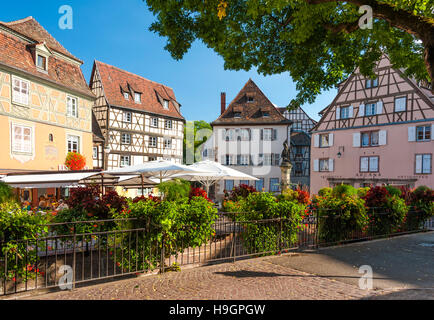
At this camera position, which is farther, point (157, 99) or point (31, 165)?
point (157, 99)

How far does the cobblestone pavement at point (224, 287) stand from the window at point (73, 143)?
17.8m

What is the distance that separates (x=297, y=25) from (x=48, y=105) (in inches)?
703

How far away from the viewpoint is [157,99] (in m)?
34.1

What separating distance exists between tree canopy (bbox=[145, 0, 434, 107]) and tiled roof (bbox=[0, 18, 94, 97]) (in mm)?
13692

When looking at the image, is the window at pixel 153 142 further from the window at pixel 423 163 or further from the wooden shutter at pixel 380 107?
the window at pixel 423 163

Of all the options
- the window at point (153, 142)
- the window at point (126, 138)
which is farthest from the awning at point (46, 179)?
the window at point (153, 142)

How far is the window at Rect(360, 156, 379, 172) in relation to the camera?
2765 cm

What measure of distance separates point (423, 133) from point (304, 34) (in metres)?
22.9

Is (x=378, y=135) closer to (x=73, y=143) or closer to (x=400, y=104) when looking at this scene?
(x=400, y=104)

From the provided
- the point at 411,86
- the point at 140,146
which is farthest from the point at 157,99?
the point at 411,86

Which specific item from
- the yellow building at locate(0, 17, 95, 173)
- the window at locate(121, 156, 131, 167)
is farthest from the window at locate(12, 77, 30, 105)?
the window at locate(121, 156, 131, 167)

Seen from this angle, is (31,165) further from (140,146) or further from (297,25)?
(297,25)

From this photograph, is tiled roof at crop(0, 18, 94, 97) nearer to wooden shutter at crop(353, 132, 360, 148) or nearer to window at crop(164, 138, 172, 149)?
window at crop(164, 138, 172, 149)

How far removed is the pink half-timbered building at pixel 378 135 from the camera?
24.7 meters
